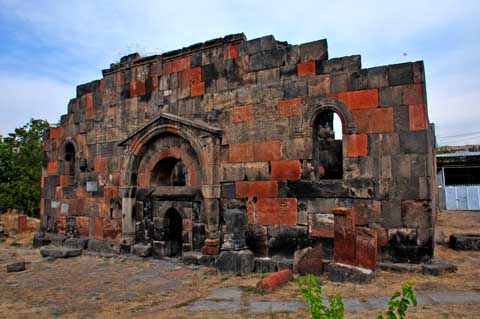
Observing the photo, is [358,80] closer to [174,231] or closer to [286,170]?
[286,170]

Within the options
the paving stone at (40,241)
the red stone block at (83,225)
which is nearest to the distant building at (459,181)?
the red stone block at (83,225)

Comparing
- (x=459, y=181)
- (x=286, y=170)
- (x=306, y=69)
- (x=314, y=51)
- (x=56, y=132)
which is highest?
(x=314, y=51)

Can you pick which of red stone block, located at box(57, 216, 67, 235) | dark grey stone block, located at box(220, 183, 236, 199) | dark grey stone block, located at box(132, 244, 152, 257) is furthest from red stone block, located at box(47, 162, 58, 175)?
dark grey stone block, located at box(220, 183, 236, 199)

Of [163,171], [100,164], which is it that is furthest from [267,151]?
[100,164]

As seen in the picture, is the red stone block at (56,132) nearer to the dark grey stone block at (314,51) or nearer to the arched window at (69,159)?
the arched window at (69,159)

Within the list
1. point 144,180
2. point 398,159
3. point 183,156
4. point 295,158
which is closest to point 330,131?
point 295,158

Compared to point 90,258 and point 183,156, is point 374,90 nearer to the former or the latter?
point 183,156

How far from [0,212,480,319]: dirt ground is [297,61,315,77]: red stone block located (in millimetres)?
3656

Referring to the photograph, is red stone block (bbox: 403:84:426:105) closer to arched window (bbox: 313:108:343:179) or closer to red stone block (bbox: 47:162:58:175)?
arched window (bbox: 313:108:343:179)

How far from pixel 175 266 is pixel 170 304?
265 cm

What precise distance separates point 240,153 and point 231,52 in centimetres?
214

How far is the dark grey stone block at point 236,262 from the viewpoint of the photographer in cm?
695

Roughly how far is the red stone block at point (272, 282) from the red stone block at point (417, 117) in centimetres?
310

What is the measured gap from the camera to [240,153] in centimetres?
773
